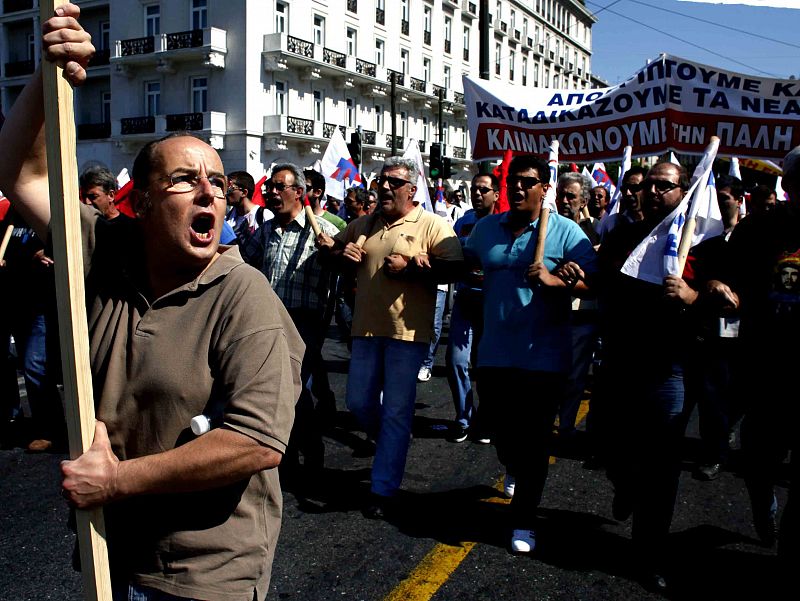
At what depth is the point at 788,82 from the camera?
5078 mm

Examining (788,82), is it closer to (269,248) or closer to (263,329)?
(269,248)

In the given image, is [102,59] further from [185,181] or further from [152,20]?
[185,181]

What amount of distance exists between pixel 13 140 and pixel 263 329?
0.74 metres

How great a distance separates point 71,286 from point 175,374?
30 cm

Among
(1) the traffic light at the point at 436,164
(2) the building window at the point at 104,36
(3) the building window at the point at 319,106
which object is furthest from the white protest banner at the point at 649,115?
(2) the building window at the point at 104,36

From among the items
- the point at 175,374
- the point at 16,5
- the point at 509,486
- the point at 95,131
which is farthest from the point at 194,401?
the point at 16,5

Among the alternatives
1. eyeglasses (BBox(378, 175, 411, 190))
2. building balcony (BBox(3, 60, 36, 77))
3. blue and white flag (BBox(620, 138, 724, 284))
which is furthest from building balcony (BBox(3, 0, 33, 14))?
blue and white flag (BBox(620, 138, 724, 284))

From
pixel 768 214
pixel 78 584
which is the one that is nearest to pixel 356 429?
pixel 78 584

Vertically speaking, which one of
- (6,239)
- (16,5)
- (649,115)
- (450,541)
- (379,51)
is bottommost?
(450,541)

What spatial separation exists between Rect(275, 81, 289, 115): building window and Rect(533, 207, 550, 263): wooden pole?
31.6 metres

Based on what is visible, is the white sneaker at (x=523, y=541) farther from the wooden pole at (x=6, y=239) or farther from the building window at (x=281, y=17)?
the building window at (x=281, y=17)

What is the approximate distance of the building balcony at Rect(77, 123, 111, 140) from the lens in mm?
36500

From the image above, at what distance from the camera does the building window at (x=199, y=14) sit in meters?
33.8

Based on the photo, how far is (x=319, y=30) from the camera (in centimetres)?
3678
